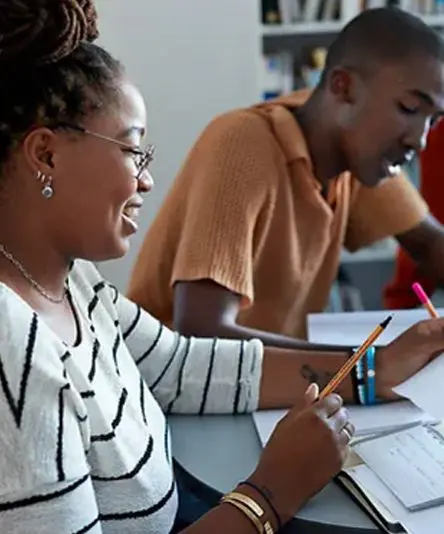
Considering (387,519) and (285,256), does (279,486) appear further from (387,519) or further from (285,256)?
(285,256)

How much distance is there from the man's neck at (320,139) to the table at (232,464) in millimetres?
590

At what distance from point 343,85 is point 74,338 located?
2.60 feet

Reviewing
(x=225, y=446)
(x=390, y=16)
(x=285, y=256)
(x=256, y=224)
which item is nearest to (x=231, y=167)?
(x=256, y=224)

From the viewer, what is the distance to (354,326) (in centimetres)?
142

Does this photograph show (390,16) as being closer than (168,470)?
No

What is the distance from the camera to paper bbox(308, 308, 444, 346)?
1.35 m

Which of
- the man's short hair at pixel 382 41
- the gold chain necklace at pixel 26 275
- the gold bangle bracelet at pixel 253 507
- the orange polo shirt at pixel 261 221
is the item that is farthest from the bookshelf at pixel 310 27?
the gold bangle bracelet at pixel 253 507

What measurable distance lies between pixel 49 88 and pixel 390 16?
842 mm

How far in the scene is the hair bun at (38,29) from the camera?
2.79 ft

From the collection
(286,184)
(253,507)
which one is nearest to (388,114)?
(286,184)

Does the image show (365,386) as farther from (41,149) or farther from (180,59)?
(180,59)

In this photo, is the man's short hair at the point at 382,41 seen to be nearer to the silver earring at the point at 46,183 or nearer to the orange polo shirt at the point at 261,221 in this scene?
the orange polo shirt at the point at 261,221

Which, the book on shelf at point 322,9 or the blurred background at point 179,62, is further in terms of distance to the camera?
the book on shelf at point 322,9

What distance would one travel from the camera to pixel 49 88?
0.88 m
